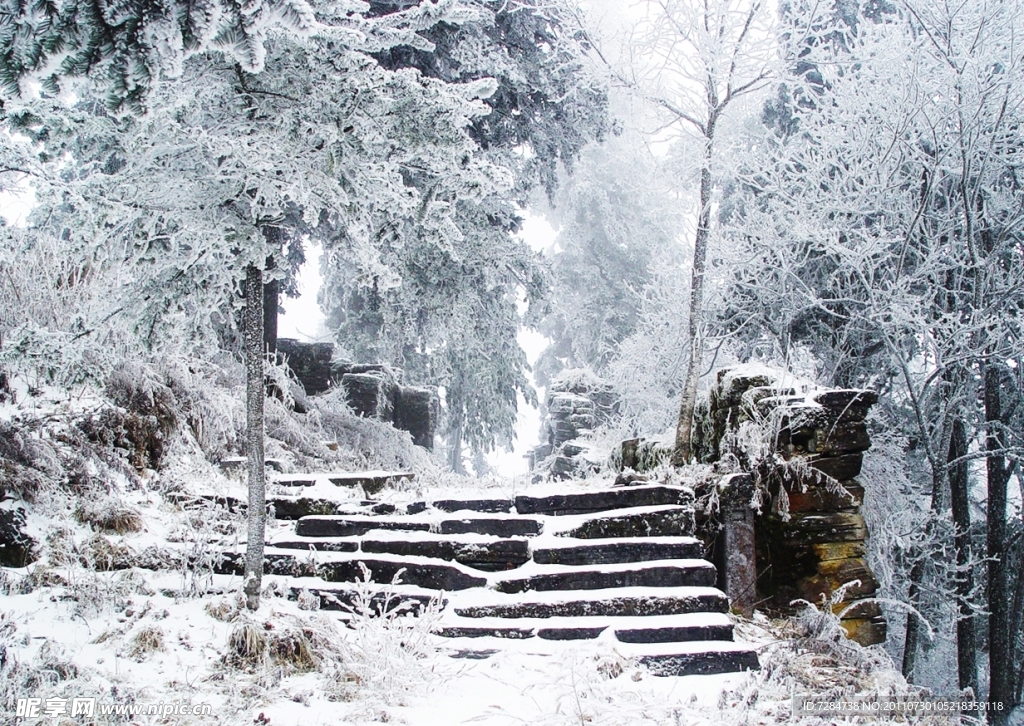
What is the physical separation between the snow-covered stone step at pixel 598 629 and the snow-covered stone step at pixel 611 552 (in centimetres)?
61

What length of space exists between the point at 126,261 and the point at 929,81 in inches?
341

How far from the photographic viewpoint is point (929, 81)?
7641 millimetres

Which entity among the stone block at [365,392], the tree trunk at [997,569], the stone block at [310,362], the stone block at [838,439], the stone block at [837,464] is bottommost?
the tree trunk at [997,569]

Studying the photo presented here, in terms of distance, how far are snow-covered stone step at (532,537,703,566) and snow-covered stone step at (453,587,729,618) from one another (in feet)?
1.31

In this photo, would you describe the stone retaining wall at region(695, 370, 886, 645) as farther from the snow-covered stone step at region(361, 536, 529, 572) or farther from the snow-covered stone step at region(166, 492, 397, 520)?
the snow-covered stone step at region(166, 492, 397, 520)

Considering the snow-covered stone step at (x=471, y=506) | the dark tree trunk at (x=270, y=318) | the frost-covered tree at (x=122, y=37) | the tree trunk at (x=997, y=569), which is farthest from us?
the dark tree trunk at (x=270, y=318)

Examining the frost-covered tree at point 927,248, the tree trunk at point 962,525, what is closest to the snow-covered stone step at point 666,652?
the frost-covered tree at point 927,248

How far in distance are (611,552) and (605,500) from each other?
2.09ft

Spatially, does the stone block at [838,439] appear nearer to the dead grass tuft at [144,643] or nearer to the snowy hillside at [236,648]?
the snowy hillside at [236,648]

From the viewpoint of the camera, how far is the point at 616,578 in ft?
15.2

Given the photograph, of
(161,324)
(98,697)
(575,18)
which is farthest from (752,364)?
(98,697)

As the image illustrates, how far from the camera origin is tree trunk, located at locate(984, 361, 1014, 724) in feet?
25.9

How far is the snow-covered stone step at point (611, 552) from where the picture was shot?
15.9 ft

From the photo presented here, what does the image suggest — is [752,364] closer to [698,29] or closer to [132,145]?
[698,29]
